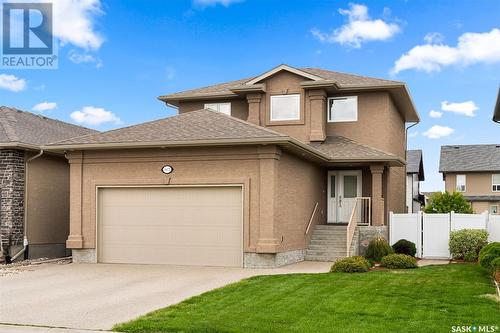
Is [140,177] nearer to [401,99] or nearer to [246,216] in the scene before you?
[246,216]

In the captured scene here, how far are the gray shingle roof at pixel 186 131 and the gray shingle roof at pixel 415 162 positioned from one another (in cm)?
3192

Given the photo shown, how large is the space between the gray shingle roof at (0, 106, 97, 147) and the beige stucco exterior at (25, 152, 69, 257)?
720 mm

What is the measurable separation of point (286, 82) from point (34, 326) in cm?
1647

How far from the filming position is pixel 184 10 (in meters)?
25.5

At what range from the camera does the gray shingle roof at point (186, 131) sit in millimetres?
17938

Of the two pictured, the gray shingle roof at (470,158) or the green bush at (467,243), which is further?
the gray shingle roof at (470,158)

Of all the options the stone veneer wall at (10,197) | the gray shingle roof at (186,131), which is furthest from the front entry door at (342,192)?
the stone veneer wall at (10,197)

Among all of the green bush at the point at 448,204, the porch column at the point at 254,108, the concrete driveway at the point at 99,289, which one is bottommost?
the concrete driveway at the point at 99,289

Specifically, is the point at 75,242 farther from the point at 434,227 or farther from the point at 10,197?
the point at 434,227

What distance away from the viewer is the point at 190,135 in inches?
724

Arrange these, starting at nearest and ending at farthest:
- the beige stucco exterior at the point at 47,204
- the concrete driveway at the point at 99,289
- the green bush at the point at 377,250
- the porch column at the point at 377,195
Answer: the concrete driveway at the point at 99,289 < the green bush at the point at 377,250 < the beige stucco exterior at the point at 47,204 < the porch column at the point at 377,195

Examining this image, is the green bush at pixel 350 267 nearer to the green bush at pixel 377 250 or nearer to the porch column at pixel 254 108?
the green bush at pixel 377 250

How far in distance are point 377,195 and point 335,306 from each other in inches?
479

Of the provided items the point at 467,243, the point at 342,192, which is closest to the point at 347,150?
the point at 342,192
